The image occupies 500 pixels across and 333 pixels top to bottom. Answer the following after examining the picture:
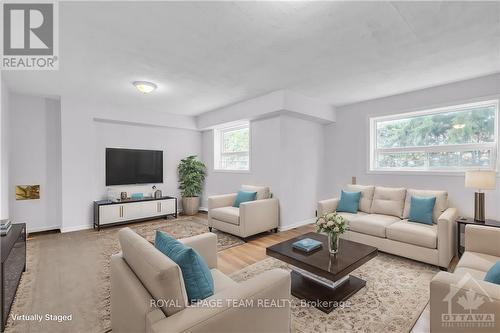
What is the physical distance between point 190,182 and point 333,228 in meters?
4.45

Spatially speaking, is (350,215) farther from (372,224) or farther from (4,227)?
(4,227)

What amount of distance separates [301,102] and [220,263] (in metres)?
3.08

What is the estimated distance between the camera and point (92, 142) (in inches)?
187

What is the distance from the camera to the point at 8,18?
2.04 metres

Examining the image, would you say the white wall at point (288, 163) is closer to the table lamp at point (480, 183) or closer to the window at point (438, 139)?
the window at point (438, 139)

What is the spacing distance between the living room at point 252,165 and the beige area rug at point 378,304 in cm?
2

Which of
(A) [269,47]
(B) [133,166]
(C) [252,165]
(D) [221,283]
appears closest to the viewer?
(D) [221,283]

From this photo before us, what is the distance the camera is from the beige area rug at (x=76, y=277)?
6.31 ft

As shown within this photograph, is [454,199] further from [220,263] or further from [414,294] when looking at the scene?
[220,263]

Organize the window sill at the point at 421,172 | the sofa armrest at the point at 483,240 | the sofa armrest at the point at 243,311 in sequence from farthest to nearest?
the window sill at the point at 421,172 → the sofa armrest at the point at 483,240 → the sofa armrest at the point at 243,311

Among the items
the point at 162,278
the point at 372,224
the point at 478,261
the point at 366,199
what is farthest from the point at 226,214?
the point at 478,261

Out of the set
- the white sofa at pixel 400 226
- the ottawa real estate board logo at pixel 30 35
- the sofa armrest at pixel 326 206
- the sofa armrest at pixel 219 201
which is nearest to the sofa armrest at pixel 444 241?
the white sofa at pixel 400 226

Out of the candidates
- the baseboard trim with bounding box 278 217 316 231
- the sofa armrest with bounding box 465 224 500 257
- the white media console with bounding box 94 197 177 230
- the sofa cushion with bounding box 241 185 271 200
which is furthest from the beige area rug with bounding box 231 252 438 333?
the white media console with bounding box 94 197 177 230

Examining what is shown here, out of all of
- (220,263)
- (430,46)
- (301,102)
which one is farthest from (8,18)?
(430,46)
